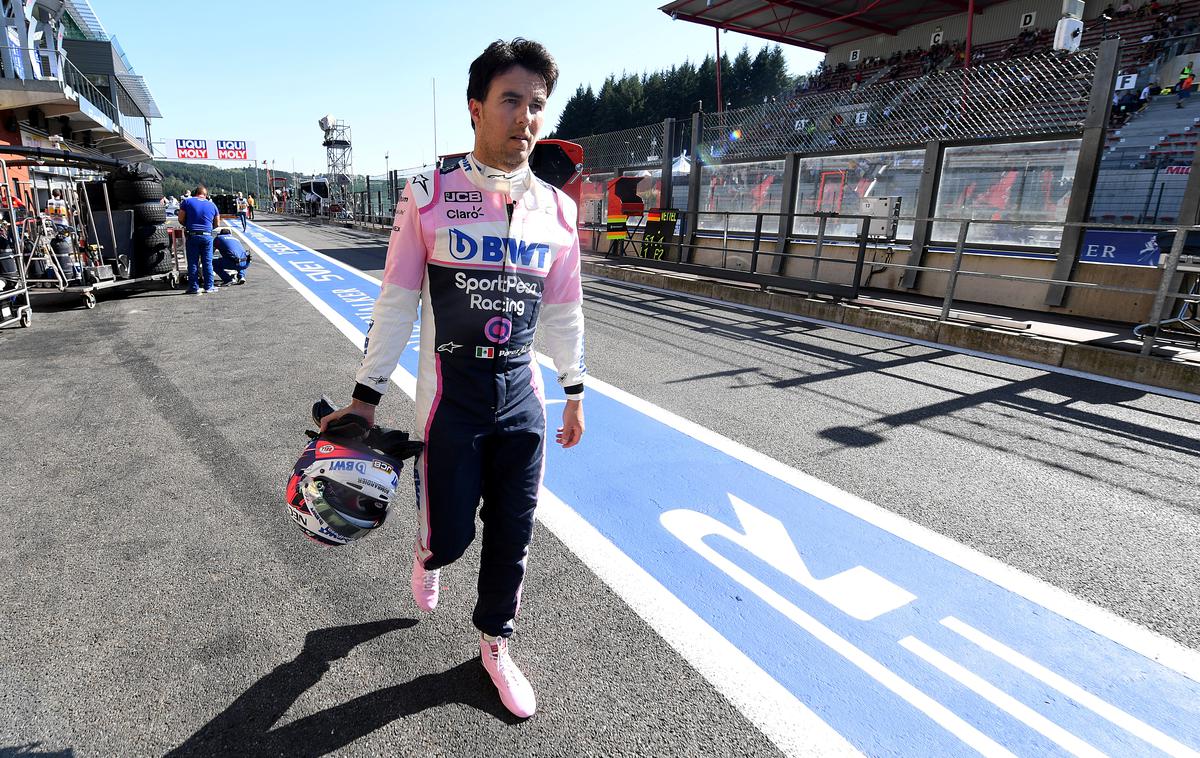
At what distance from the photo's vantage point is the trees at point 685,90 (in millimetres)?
72625

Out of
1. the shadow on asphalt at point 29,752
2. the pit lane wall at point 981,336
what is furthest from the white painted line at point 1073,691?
the pit lane wall at point 981,336

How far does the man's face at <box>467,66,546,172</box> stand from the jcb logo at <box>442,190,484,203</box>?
100mm

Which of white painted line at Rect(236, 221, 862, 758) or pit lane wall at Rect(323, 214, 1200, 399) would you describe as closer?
white painted line at Rect(236, 221, 862, 758)

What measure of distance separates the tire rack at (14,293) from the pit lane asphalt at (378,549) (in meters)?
1.67

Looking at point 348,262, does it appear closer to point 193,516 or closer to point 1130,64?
point 193,516

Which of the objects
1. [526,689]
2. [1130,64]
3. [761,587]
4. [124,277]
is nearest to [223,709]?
[526,689]

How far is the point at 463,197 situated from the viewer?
1.83m

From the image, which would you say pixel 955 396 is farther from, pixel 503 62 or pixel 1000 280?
pixel 1000 280

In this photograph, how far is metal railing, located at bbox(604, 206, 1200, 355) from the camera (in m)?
5.72

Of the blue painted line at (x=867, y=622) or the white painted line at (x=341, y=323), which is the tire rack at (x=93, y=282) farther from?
the blue painted line at (x=867, y=622)

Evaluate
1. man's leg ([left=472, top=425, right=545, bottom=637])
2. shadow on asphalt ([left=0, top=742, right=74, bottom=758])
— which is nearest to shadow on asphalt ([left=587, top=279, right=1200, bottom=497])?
man's leg ([left=472, top=425, right=545, bottom=637])

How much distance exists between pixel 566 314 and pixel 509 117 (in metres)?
0.64

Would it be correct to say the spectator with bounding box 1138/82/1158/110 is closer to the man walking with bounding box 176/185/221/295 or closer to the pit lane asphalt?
the pit lane asphalt

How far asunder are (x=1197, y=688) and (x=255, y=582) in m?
3.44
